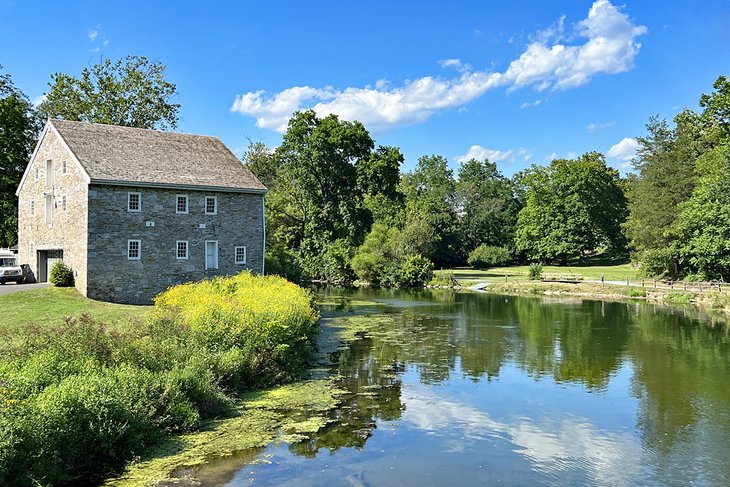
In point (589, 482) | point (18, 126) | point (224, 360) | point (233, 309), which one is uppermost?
point (18, 126)

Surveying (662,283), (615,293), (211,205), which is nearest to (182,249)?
(211,205)

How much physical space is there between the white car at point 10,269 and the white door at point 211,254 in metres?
10.6

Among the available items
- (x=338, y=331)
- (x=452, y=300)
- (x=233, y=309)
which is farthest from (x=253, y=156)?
(x=233, y=309)

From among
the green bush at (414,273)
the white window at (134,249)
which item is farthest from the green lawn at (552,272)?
the white window at (134,249)

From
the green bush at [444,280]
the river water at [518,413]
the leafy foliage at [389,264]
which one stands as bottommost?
the river water at [518,413]

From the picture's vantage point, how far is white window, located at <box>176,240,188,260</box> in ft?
106

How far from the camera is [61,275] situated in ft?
98.6

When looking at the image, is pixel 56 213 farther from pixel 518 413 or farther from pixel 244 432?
pixel 518 413

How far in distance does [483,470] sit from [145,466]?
6332mm

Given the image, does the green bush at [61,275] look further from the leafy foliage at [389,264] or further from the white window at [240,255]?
the leafy foliage at [389,264]

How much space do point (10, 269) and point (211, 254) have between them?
1101 cm

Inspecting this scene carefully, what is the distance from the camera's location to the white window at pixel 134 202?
100 ft

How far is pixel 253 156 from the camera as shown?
74062 millimetres

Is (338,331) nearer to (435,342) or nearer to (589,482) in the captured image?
(435,342)
